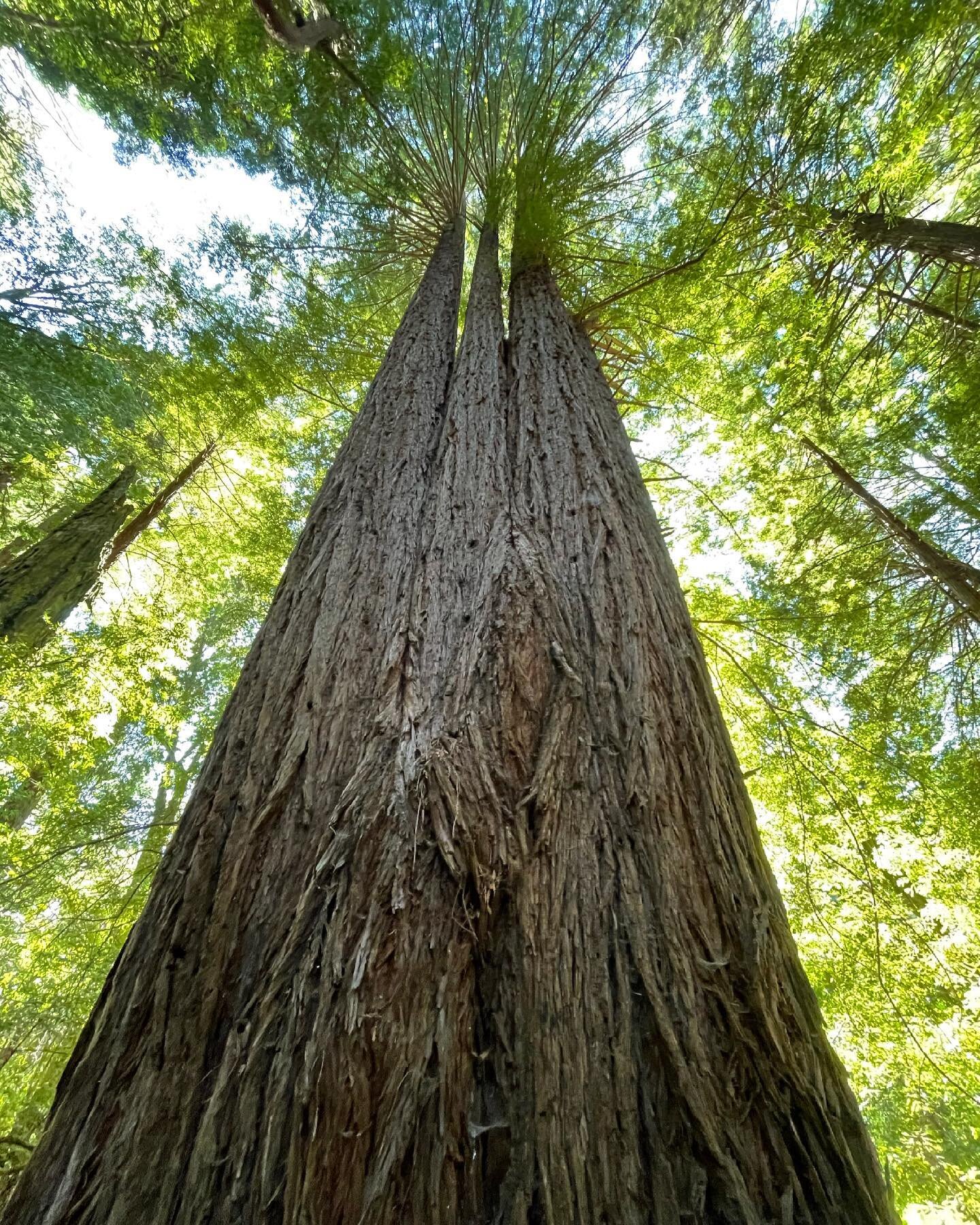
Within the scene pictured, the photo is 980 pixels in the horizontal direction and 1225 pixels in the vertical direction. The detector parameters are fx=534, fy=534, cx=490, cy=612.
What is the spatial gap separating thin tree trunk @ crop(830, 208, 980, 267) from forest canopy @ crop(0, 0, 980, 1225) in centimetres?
3

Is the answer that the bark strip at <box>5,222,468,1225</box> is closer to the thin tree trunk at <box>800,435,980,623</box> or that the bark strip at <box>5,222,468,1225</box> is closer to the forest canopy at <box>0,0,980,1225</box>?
the forest canopy at <box>0,0,980,1225</box>

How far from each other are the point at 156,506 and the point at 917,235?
24.6 feet

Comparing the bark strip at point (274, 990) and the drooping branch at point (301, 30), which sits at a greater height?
the drooping branch at point (301, 30)

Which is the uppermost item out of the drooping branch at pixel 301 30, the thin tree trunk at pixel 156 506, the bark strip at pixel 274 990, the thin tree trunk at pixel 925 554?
the drooping branch at pixel 301 30

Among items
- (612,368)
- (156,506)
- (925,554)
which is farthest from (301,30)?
(925,554)

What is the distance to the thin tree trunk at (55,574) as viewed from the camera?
458 cm

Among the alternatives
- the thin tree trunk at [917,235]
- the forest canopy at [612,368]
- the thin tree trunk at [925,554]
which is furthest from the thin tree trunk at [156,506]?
the thin tree trunk at [925,554]

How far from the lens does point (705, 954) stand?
106cm

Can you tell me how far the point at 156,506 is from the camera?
650 cm

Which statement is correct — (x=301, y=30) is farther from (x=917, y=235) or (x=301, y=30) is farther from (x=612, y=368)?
(x=917, y=235)

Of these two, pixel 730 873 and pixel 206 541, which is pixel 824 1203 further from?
pixel 206 541

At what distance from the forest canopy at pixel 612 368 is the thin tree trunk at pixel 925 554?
0.03 m

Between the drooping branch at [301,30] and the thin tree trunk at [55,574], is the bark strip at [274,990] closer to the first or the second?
the thin tree trunk at [55,574]

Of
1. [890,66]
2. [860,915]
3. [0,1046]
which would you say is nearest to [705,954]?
[860,915]
